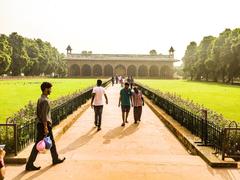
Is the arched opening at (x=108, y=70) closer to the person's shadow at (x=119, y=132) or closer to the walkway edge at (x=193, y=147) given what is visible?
the walkway edge at (x=193, y=147)

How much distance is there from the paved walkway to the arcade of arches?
3407 inches

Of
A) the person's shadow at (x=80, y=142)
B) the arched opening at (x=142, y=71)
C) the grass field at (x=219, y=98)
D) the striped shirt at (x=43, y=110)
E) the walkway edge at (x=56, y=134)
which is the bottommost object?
the person's shadow at (x=80, y=142)

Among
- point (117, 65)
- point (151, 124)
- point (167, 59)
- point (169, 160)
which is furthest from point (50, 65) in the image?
point (169, 160)

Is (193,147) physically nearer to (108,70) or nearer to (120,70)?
(108,70)

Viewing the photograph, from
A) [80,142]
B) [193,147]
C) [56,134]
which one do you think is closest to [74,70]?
[56,134]

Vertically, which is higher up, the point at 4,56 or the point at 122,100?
the point at 4,56

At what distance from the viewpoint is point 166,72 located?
98.2m

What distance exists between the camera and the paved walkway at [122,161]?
6457 millimetres

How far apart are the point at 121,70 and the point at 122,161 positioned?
3650 inches

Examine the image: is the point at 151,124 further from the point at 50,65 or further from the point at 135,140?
the point at 50,65

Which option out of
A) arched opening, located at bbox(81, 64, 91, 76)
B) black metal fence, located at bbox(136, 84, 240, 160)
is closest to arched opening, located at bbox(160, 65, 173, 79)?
arched opening, located at bbox(81, 64, 91, 76)

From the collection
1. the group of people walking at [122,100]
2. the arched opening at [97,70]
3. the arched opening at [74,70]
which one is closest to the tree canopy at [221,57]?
the arched opening at [97,70]

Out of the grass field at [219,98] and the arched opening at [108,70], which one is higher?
the arched opening at [108,70]

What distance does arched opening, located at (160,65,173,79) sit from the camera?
97650 millimetres
